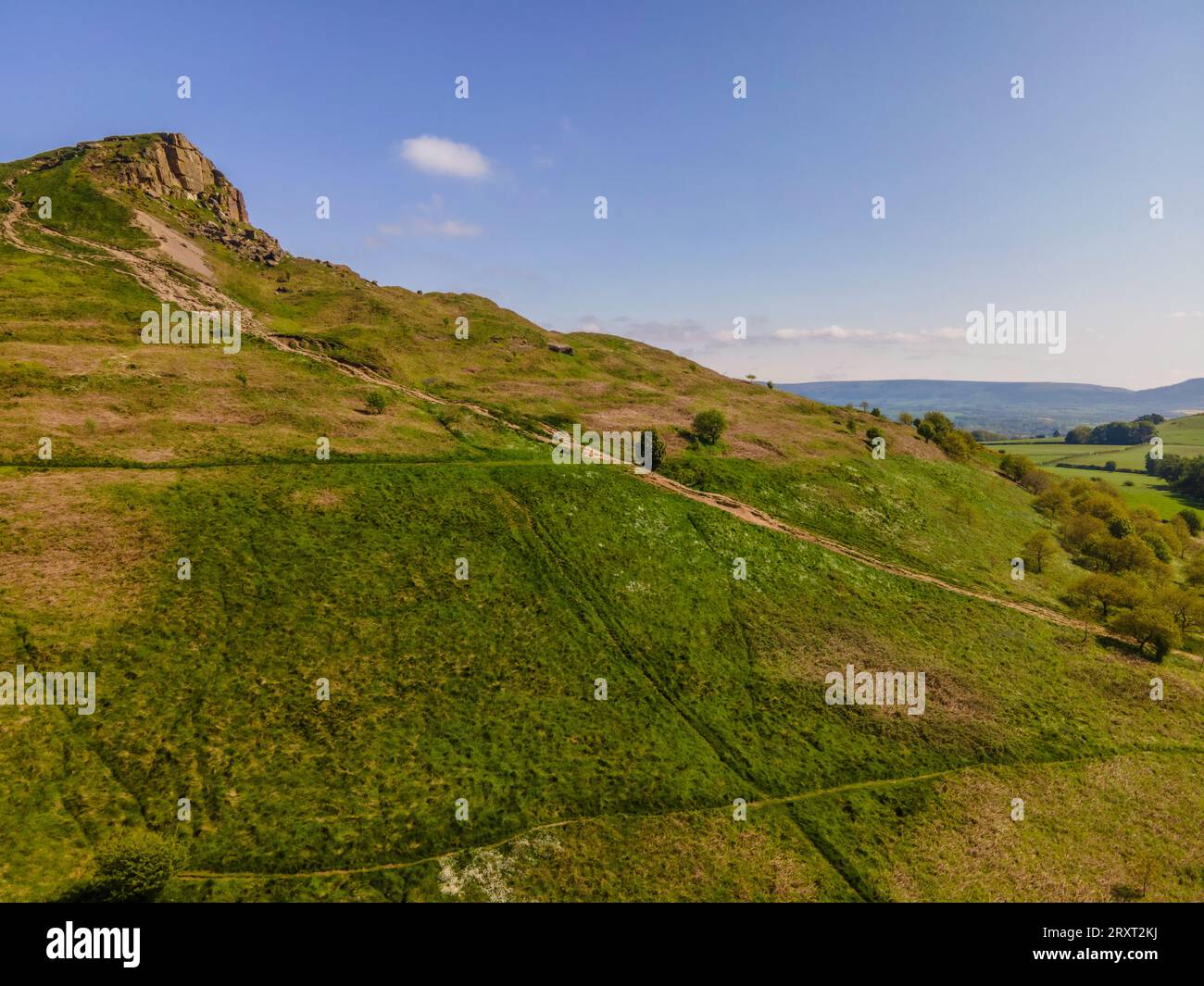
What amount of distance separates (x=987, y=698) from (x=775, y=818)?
25.4 metres

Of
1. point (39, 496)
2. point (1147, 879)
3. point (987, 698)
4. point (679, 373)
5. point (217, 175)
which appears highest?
point (217, 175)

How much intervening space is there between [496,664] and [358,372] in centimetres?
6697

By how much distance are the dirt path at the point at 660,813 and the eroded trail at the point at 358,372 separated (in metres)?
22.2

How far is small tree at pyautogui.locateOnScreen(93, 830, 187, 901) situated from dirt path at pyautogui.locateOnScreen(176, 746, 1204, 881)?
2079 millimetres

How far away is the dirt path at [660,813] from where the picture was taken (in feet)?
76.1

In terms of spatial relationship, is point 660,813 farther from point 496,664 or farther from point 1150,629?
point 1150,629

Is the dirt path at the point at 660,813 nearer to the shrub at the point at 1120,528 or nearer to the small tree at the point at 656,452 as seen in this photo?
the small tree at the point at 656,452

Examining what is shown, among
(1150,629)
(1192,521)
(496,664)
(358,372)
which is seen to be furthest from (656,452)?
(1192,521)

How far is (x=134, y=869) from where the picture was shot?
20.3 m

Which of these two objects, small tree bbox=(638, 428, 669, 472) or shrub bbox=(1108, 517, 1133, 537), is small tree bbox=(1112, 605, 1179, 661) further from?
small tree bbox=(638, 428, 669, 472)

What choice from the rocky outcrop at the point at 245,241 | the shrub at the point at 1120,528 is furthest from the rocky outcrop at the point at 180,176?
the shrub at the point at 1120,528

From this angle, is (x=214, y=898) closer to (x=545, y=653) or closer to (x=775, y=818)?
(x=545, y=653)
